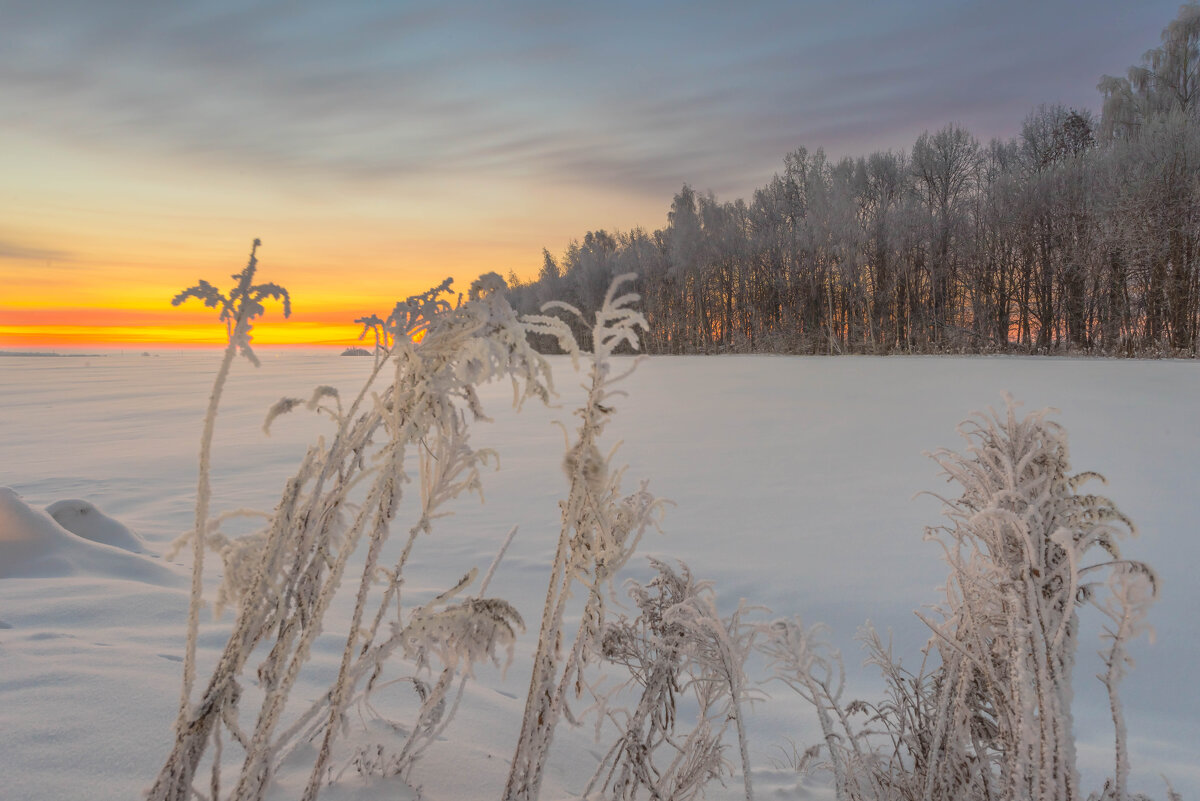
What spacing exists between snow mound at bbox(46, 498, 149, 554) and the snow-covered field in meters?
0.01

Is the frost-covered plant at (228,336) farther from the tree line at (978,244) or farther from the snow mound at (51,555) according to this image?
the tree line at (978,244)

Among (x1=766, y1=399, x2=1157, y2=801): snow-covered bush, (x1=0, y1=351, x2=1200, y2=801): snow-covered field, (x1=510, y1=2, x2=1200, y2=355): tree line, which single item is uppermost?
(x1=510, y1=2, x2=1200, y2=355): tree line

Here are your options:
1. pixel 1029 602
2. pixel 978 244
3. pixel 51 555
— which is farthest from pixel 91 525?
pixel 978 244

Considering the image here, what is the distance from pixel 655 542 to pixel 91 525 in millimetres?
3476

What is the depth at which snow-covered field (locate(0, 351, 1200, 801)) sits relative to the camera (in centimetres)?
152

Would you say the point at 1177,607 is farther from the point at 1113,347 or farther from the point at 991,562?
the point at 1113,347

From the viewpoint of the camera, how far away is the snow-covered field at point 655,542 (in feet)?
4.99

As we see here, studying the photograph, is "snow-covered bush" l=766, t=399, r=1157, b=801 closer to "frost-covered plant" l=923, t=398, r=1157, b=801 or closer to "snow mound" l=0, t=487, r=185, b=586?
"frost-covered plant" l=923, t=398, r=1157, b=801

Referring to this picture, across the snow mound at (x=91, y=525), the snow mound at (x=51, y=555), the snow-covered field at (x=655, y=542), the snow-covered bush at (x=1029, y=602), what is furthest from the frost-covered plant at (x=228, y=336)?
the snow mound at (x=91, y=525)

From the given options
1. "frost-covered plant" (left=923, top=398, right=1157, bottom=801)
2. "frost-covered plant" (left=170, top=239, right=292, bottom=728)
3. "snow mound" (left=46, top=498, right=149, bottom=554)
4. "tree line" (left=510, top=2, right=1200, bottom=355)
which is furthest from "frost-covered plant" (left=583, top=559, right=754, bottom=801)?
"tree line" (left=510, top=2, right=1200, bottom=355)

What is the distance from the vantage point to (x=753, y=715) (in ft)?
8.36

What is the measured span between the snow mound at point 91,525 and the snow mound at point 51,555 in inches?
23.0

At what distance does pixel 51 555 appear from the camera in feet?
9.29

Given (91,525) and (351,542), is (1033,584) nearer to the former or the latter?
(351,542)
